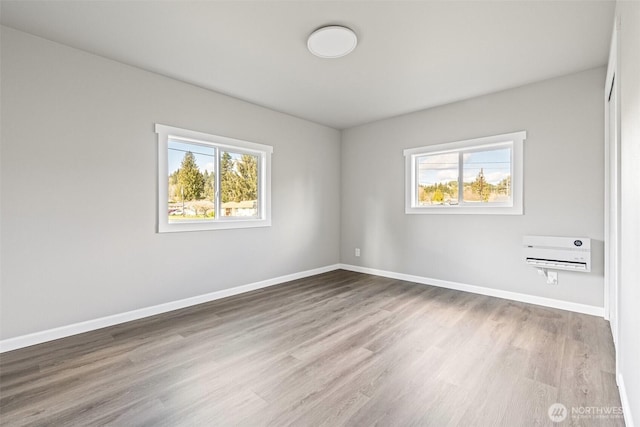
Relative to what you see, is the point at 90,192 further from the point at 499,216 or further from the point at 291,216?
the point at 499,216

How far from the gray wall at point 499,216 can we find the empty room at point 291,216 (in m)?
0.03

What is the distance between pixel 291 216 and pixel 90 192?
258 cm

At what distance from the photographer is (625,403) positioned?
160 cm

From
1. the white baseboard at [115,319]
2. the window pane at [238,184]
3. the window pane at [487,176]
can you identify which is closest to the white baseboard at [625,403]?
the window pane at [487,176]

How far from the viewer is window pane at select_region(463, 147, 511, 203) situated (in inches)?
147

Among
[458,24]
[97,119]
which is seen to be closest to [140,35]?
[97,119]

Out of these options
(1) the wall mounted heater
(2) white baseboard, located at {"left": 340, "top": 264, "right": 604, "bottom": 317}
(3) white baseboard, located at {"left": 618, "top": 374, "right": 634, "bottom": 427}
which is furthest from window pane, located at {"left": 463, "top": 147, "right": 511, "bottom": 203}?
(3) white baseboard, located at {"left": 618, "top": 374, "right": 634, "bottom": 427}

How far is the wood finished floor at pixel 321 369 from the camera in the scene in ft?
5.43

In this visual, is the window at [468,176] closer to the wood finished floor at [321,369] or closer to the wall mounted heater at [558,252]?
the wall mounted heater at [558,252]

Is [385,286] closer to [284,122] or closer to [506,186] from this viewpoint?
[506,186]

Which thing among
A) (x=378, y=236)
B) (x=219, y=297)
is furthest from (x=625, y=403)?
(x=219, y=297)

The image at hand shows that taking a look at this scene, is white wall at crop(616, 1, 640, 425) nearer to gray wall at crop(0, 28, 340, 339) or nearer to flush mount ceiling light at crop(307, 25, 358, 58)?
flush mount ceiling light at crop(307, 25, 358, 58)

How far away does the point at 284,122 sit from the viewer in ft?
15.0

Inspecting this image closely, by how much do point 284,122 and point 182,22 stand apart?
2293 millimetres
